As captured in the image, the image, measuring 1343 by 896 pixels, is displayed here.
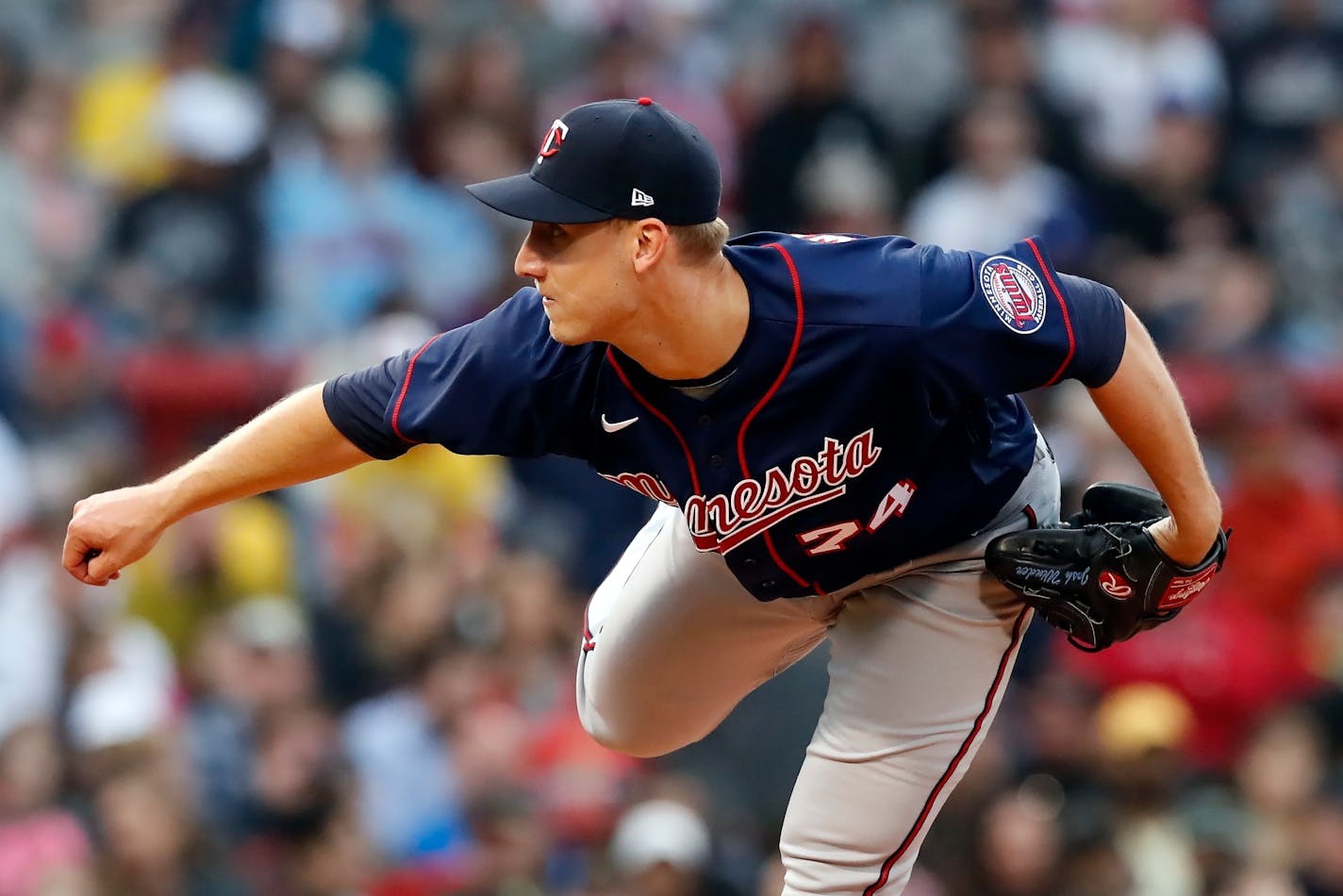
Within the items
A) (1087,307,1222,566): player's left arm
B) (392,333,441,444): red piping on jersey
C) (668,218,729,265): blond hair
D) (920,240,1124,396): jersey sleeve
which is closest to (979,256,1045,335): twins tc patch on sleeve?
(920,240,1124,396): jersey sleeve

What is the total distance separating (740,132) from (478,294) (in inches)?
75.5

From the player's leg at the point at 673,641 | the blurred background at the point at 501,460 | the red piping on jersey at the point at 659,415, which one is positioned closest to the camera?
the red piping on jersey at the point at 659,415


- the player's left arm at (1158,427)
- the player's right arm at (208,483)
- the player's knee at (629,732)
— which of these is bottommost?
the player's knee at (629,732)

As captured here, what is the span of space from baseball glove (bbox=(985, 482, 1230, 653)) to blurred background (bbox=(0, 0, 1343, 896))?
2.50 meters

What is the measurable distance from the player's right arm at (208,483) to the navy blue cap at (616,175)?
58 centimetres

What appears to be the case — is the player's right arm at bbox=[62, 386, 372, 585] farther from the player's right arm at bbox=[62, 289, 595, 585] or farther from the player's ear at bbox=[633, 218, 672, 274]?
the player's ear at bbox=[633, 218, 672, 274]

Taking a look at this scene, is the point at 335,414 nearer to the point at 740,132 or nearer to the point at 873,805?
the point at 873,805

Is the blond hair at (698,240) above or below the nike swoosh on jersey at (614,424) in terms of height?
above

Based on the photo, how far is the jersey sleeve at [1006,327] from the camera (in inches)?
143

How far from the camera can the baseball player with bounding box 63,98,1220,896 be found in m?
3.62

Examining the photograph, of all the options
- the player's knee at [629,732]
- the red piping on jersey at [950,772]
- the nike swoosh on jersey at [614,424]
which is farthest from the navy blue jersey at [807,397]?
the player's knee at [629,732]

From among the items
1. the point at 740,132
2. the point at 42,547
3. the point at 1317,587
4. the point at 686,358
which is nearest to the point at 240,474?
the point at 686,358

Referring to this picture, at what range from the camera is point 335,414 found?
385cm

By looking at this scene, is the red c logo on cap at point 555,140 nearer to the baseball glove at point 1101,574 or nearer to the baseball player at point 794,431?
the baseball player at point 794,431
